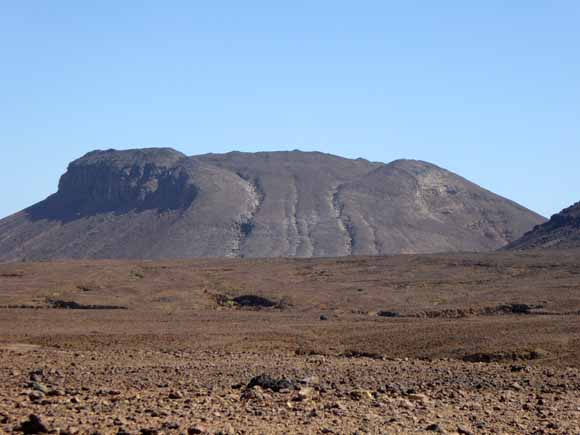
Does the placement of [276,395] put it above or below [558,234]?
below

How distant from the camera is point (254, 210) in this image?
5236 inches

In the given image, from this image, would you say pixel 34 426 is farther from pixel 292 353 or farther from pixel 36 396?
pixel 292 353

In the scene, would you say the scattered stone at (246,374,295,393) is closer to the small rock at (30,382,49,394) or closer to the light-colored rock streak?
the small rock at (30,382,49,394)

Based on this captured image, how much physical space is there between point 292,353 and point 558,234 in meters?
64.8

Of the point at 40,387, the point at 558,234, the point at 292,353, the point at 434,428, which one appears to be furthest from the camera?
the point at 558,234

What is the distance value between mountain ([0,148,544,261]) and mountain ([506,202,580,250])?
82.7 ft

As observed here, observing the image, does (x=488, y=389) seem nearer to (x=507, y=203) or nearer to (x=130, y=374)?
(x=130, y=374)

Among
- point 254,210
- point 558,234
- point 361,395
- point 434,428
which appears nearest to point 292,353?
point 361,395

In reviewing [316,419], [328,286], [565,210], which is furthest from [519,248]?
[316,419]

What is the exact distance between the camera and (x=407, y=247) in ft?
389

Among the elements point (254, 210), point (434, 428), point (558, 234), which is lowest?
point (434, 428)

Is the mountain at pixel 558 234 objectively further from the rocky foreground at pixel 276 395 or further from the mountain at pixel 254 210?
the rocky foreground at pixel 276 395

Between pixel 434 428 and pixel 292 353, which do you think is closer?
pixel 434 428

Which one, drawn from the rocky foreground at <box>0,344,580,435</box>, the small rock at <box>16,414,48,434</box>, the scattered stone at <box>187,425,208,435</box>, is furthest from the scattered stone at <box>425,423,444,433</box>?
the small rock at <box>16,414,48,434</box>
